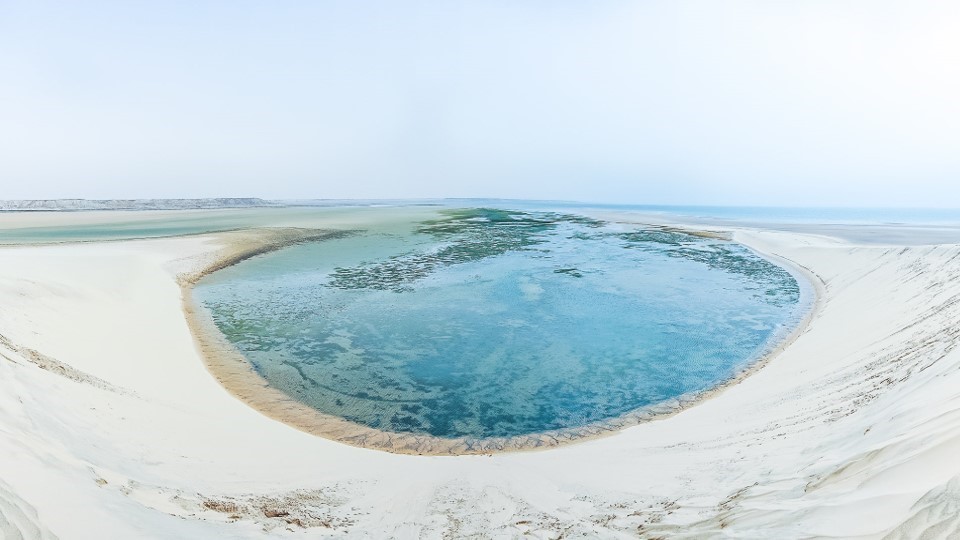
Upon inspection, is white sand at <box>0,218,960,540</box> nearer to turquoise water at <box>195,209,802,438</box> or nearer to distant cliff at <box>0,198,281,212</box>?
turquoise water at <box>195,209,802,438</box>

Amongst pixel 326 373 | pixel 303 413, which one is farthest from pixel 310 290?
pixel 303 413

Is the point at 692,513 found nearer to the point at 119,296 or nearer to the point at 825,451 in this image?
the point at 825,451

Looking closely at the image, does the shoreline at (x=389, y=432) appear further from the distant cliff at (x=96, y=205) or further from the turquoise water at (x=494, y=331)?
the distant cliff at (x=96, y=205)

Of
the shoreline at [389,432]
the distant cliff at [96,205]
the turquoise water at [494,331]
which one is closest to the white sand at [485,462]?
the shoreline at [389,432]

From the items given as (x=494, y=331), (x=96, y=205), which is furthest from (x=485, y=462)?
(x=96, y=205)

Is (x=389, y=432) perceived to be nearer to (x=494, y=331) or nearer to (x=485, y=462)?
(x=485, y=462)

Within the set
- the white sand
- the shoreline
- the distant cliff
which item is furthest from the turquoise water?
the distant cliff
